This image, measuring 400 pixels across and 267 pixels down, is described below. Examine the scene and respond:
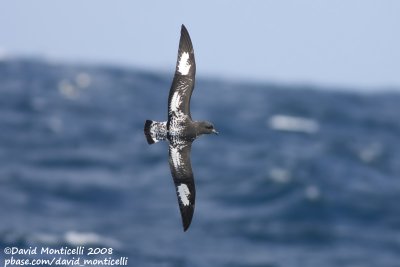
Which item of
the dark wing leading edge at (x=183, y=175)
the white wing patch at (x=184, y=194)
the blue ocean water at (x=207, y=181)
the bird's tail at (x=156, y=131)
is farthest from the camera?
the blue ocean water at (x=207, y=181)

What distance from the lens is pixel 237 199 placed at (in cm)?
5662

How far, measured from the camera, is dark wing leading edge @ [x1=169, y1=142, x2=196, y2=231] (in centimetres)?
1363

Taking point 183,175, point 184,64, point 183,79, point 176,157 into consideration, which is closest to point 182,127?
point 176,157

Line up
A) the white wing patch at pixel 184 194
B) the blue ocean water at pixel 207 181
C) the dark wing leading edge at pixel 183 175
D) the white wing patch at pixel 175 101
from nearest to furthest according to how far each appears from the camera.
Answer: the white wing patch at pixel 175 101, the dark wing leading edge at pixel 183 175, the white wing patch at pixel 184 194, the blue ocean water at pixel 207 181

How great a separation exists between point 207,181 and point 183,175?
155 feet

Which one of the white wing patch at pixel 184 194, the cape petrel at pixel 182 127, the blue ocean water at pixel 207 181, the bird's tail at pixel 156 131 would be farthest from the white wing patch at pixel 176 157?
the blue ocean water at pixel 207 181

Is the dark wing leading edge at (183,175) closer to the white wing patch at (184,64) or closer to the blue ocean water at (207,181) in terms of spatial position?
the white wing patch at (184,64)

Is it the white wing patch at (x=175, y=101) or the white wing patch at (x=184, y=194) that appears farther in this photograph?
the white wing patch at (x=184, y=194)

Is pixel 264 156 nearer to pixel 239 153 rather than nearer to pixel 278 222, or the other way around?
pixel 239 153

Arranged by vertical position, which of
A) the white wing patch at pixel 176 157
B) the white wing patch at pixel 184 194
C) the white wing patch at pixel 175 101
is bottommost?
the white wing patch at pixel 184 194

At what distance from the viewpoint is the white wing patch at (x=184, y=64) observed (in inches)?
540

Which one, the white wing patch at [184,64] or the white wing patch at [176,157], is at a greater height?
the white wing patch at [184,64]

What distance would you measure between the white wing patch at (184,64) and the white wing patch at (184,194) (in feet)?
6.28

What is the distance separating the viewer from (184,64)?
13.8m
